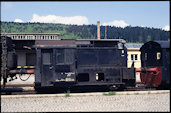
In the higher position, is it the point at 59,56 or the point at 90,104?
the point at 59,56

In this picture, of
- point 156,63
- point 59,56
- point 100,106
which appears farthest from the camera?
point 156,63

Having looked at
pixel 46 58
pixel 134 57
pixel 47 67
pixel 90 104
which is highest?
pixel 134 57

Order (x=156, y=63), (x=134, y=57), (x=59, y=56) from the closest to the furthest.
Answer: (x=59, y=56) < (x=156, y=63) < (x=134, y=57)

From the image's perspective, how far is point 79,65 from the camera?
34.4 feet

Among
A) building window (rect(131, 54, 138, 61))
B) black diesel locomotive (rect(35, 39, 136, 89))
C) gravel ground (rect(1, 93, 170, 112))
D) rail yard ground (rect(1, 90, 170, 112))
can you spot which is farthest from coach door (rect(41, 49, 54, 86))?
building window (rect(131, 54, 138, 61))

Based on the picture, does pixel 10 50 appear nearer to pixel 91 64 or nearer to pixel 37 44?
A: pixel 37 44

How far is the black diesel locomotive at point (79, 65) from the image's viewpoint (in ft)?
33.3

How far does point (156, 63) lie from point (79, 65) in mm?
4937

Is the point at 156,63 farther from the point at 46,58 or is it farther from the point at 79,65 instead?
the point at 46,58

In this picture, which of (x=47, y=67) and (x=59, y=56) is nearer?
Answer: (x=47, y=67)

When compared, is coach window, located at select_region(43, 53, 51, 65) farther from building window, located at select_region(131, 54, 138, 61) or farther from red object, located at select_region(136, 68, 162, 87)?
building window, located at select_region(131, 54, 138, 61)

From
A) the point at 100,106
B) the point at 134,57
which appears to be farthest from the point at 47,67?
the point at 134,57

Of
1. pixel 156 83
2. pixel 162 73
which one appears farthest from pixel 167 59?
pixel 156 83

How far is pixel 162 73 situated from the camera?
1041 centimetres
